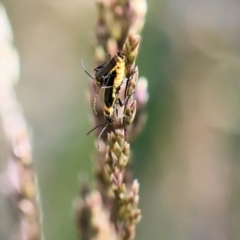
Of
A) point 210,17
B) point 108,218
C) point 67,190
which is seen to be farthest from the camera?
point 210,17

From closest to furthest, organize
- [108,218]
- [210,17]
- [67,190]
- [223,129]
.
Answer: [108,218]
[67,190]
[223,129]
[210,17]

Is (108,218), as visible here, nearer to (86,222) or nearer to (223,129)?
(86,222)

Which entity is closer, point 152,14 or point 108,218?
point 108,218

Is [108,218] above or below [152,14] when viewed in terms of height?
A: below

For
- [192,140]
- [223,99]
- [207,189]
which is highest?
[223,99]

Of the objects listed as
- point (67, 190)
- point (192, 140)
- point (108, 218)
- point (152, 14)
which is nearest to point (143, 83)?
point (108, 218)

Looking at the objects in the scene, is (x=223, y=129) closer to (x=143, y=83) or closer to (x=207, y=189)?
(x=207, y=189)

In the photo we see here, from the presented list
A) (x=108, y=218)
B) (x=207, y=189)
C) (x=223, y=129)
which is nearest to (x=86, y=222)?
(x=108, y=218)
